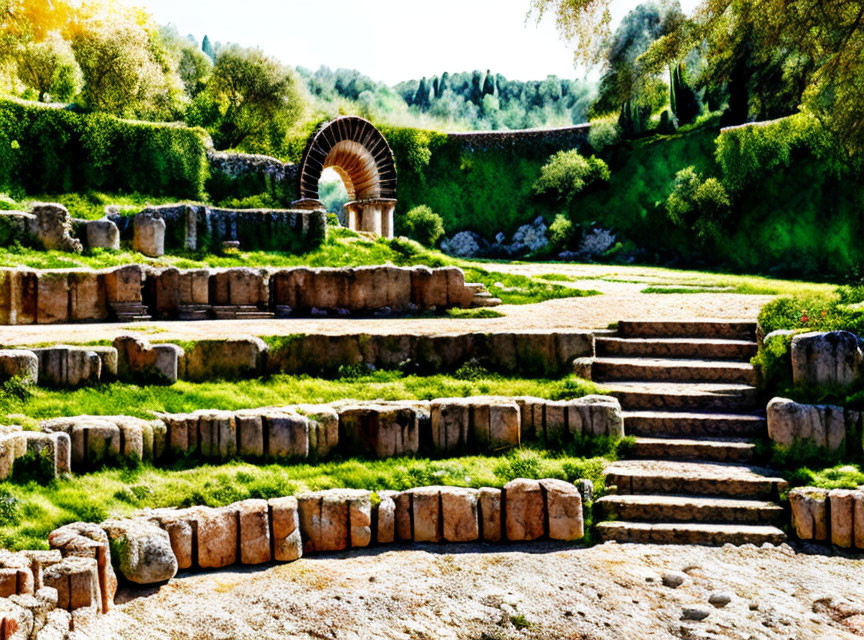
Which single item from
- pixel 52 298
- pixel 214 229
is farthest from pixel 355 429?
pixel 214 229

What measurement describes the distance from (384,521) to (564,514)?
4.83 ft

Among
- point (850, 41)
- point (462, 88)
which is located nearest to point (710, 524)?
point (850, 41)

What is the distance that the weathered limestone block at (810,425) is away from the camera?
707 cm

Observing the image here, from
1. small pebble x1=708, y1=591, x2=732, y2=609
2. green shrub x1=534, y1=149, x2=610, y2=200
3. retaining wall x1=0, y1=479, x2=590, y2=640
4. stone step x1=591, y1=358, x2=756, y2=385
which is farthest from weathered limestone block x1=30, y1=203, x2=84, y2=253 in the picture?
green shrub x1=534, y1=149, x2=610, y2=200

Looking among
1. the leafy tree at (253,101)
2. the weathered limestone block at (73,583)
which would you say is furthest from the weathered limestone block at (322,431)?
the leafy tree at (253,101)

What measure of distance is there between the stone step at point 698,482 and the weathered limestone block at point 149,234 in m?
11.8

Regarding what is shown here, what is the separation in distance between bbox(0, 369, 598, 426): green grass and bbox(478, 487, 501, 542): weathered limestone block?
1.77 meters

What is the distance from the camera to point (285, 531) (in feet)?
19.7

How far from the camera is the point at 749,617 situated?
5.01 meters

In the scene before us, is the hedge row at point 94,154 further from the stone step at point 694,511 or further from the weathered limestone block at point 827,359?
the stone step at point 694,511

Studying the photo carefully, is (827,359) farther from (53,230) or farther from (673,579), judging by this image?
(53,230)

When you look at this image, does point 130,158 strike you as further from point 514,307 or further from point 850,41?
point 850,41

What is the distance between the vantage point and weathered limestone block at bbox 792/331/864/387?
24.6ft

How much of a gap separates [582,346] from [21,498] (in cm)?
568
